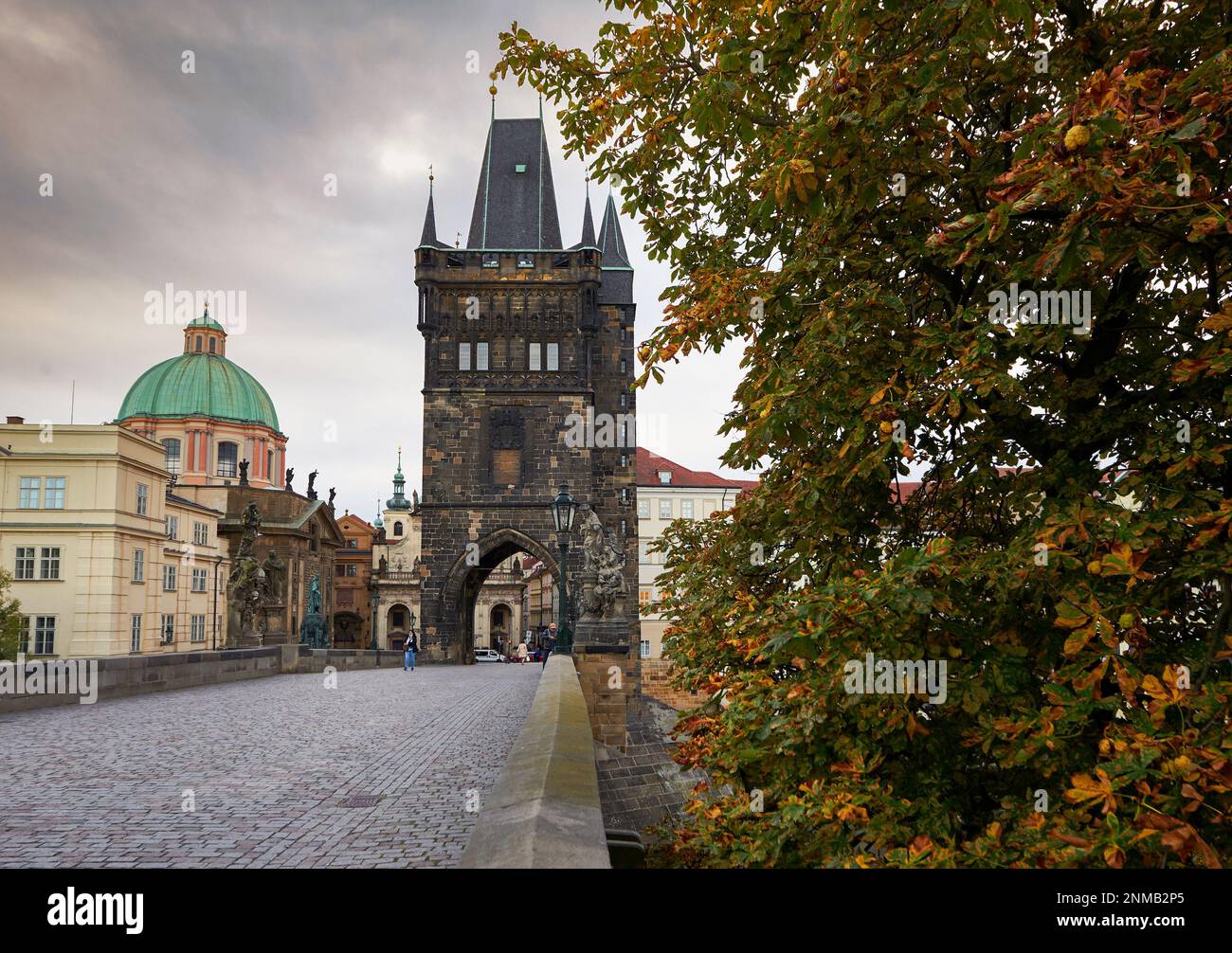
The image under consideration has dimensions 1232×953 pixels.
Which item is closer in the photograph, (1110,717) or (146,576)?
(1110,717)

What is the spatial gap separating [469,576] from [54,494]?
17.6 metres

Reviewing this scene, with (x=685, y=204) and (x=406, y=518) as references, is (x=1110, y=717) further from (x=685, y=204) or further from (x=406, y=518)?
(x=406, y=518)

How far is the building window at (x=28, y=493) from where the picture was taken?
38031 millimetres

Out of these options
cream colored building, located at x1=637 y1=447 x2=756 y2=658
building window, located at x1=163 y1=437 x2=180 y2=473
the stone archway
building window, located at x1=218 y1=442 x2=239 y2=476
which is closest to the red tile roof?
cream colored building, located at x1=637 y1=447 x2=756 y2=658

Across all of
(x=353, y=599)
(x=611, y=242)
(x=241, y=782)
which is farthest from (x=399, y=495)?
(x=241, y=782)

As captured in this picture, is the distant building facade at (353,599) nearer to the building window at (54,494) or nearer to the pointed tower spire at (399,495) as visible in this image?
the pointed tower spire at (399,495)

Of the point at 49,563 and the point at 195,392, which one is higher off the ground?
the point at 195,392

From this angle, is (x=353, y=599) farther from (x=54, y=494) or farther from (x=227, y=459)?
(x=54, y=494)

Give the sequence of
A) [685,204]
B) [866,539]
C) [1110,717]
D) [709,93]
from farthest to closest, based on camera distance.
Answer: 1. [685,204]
2. [866,539]
3. [709,93]
4. [1110,717]

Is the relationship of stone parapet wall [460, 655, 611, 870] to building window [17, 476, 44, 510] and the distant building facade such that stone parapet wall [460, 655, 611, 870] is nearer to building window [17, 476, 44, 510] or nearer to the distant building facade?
building window [17, 476, 44, 510]

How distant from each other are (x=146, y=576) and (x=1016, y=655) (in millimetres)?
43683

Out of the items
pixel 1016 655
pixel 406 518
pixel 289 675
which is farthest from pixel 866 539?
pixel 406 518

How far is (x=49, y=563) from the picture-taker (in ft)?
123
